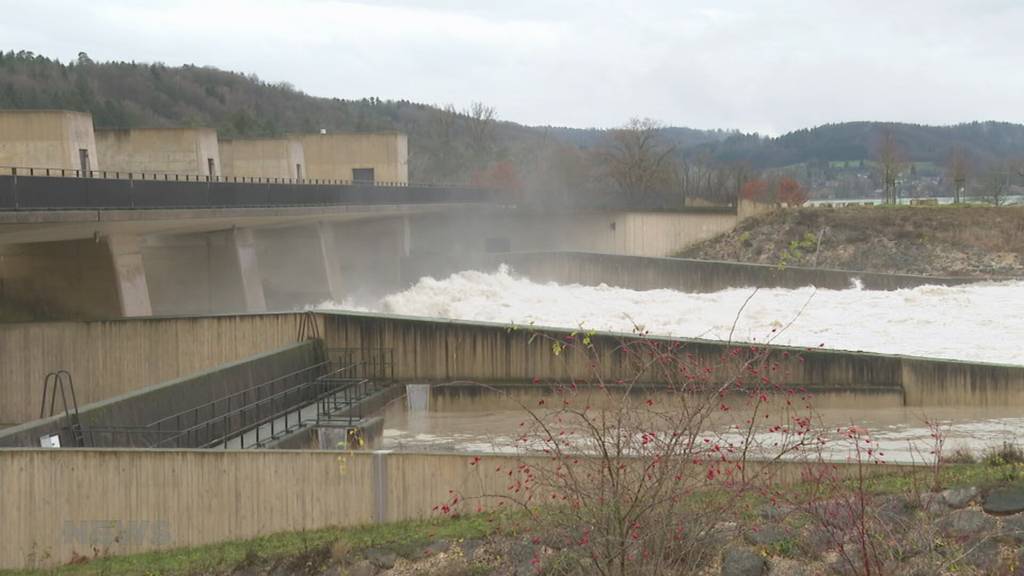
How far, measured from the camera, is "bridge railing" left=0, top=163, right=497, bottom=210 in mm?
20078

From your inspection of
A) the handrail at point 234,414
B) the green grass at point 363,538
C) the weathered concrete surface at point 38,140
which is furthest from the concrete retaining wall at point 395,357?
the green grass at point 363,538

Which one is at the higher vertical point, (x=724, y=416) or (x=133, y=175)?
(x=133, y=175)

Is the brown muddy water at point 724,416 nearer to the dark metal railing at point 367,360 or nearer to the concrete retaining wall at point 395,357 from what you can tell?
the concrete retaining wall at point 395,357

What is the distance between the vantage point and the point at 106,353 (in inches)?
955

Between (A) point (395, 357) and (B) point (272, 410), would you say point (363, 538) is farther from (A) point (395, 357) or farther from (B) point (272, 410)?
(A) point (395, 357)

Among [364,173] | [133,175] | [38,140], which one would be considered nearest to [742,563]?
[38,140]

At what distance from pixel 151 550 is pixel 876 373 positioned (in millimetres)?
15442

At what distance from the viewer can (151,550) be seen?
14.1 metres

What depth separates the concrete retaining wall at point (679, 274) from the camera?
1650 inches

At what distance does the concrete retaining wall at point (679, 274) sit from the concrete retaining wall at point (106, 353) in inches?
810

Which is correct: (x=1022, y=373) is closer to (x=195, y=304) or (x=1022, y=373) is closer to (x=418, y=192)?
(x=195, y=304)

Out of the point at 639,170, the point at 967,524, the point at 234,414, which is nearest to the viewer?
Result: the point at 967,524

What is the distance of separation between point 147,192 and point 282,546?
13.3m

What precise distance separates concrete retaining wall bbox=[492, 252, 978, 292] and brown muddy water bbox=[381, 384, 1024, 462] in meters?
15.0
